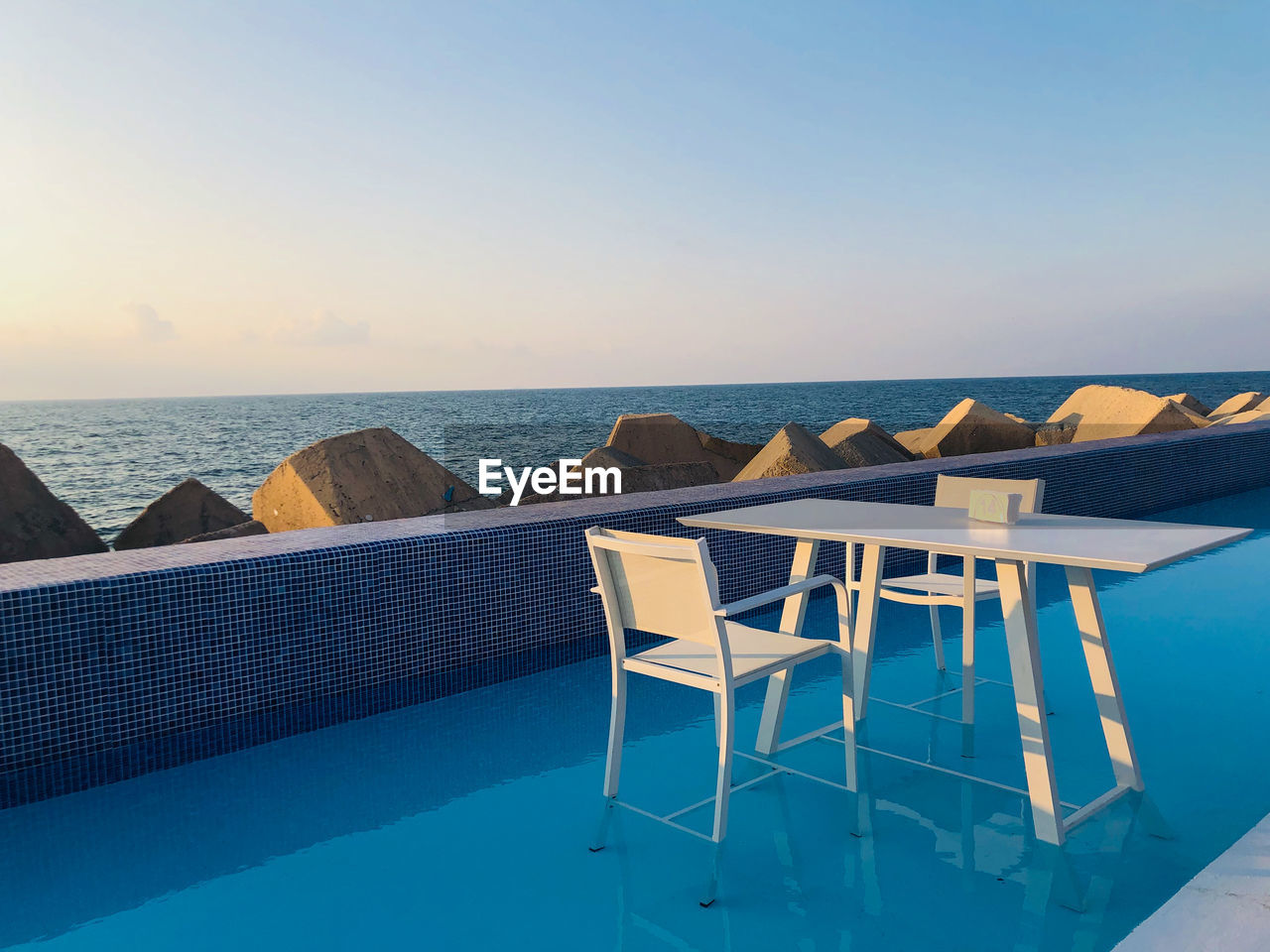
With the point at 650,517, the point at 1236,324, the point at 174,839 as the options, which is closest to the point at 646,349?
the point at 1236,324

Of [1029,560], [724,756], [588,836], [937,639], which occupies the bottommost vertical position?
[588,836]

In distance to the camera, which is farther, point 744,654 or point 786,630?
point 786,630

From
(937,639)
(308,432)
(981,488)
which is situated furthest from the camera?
(308,432)

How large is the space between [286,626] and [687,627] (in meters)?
1.68

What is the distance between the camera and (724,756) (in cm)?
214

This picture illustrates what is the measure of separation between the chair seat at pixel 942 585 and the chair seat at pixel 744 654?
2.51ft

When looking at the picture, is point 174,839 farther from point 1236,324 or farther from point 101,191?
point 1236,324

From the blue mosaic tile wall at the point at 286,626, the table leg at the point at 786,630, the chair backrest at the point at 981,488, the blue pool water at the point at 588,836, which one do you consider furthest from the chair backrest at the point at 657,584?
the blue mosaic tile wall at the point at 286,626

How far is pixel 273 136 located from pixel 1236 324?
91.7 ft

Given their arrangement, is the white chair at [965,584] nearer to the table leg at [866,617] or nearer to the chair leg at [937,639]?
the table leg at [866,617]

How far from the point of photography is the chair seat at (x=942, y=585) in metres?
3.07

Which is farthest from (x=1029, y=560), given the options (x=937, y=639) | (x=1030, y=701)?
(x=937, y=639)

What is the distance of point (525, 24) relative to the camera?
35.2ft

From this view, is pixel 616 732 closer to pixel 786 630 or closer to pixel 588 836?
pixel 588 836
